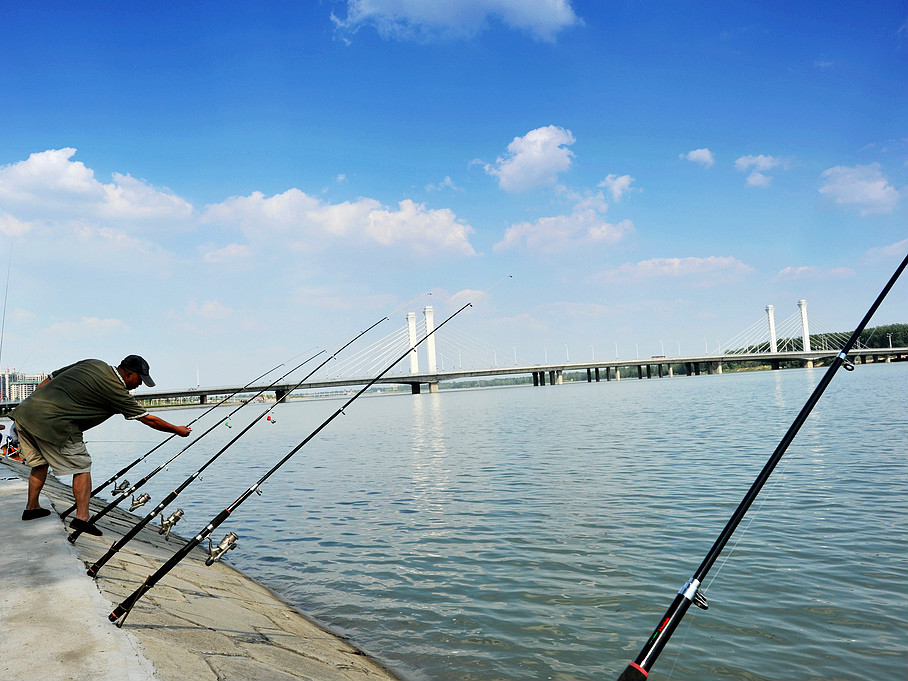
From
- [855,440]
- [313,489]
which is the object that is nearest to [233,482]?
[313,489]

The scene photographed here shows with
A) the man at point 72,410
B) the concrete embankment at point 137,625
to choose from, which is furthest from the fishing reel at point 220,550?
the man at point 72,410

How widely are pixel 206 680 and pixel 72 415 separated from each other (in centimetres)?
347

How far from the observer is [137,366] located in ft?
18.0

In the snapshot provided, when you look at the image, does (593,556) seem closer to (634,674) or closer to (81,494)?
(634,674)

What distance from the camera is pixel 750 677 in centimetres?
407

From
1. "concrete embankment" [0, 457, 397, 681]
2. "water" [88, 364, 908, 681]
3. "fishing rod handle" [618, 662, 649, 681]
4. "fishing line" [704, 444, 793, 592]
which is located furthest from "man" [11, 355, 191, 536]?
"fishing line" [704, 444, 793, 592]

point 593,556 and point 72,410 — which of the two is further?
point 593,556

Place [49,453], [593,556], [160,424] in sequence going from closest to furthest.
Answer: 1. [160,424]
2. [49,453]
3. [593,556]

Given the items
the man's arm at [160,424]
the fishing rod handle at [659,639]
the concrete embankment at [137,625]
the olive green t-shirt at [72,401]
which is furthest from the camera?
the olive green t-shirt at [72,401]

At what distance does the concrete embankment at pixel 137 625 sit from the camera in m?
2.78

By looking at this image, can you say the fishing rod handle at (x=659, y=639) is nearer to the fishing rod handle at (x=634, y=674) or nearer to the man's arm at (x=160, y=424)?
the fishing rod handle at (x=634, y=674)

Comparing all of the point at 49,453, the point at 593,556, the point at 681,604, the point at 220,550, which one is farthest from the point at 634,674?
the point at 49,453

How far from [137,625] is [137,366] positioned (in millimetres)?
2702

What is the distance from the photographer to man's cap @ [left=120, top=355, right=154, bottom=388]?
5473 mm
